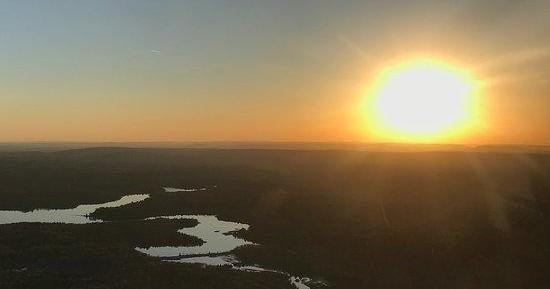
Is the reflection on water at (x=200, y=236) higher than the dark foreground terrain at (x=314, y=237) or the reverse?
the reverse

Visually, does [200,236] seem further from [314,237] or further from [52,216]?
[52,216]

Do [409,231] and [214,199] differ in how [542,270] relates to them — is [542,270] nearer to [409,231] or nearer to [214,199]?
[409,231]

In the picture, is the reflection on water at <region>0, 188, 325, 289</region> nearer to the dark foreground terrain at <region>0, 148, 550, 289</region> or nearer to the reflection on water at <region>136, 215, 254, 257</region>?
the reflection on water at <region>136, 215, 254, 257</region>

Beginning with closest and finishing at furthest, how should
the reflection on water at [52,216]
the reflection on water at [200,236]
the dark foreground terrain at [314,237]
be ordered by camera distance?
1. the dark foreground terrain at [314,237]
2. the reflection on water at [200,236]
3. the reflection on water at [52,216]

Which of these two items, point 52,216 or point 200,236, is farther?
point 52,216

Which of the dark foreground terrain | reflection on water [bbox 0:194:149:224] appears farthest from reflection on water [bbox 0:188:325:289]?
the dark foreground terrain

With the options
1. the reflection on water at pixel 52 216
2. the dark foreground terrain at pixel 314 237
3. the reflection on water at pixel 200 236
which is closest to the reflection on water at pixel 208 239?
the reflection on water at pixel 200 236

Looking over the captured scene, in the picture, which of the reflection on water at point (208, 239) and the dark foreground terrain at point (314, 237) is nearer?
the dark foreground terrain at point (314, 237)

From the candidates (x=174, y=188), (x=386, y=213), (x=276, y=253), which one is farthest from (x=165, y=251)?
(x=174, y=188)

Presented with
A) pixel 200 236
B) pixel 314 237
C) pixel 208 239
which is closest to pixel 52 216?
pixel 200 236

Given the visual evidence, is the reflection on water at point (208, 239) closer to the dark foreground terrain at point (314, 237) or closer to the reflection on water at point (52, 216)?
the dark foreground terrain at point (314, 237)
